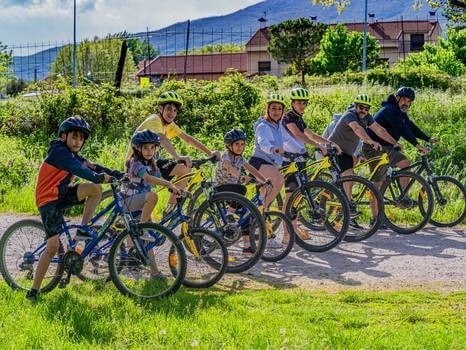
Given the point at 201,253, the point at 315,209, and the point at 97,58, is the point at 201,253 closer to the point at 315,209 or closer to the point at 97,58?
the point at 315,209

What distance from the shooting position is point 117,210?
6531mm

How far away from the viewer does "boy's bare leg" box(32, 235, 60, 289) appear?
6430mm

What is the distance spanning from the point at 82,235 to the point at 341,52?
5128 centimetres

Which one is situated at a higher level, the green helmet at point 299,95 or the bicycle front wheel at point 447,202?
the green helmet at point 299,95

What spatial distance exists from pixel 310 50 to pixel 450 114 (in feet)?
144

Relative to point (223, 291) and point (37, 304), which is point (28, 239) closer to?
point (37, 304)

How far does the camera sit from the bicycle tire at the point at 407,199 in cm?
966

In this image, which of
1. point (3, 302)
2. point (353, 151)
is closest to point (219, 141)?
point (353, 151)

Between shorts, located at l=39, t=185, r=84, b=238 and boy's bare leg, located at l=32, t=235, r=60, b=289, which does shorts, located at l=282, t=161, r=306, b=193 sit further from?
boy's bare leg, located at l=32, t=235, r=60, b=289

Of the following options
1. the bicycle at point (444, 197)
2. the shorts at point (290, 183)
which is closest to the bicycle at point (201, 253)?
the shorts at point (290, 183)

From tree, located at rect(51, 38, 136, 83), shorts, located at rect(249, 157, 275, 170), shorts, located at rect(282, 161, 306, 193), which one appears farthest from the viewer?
tree, located at rect(51, 38, 136, 83)

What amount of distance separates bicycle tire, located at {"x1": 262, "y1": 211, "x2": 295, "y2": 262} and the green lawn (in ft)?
3.97

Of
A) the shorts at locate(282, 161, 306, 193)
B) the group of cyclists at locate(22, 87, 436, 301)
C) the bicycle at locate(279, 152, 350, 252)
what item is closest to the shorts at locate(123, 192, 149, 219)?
the group of cyclists at locate(22, 87, 436, 301)

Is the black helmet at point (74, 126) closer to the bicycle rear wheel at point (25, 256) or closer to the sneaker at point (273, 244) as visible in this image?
the bicycle rear wheel at point (25, 256)
